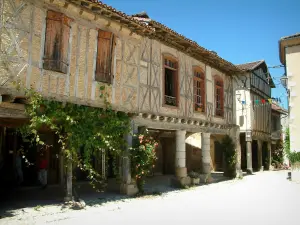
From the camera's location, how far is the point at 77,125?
7898 millimetres

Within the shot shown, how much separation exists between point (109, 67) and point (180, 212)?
4.96 metres

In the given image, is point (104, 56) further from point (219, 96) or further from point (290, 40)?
point (290, 40)

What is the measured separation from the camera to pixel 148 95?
1048cm

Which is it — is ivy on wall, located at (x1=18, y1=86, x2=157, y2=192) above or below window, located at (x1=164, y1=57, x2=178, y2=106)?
below

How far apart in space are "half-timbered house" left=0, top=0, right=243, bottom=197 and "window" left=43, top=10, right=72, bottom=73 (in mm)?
27

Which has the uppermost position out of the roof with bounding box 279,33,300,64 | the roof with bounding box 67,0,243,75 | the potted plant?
the roof with bounding box 279,33,300,64

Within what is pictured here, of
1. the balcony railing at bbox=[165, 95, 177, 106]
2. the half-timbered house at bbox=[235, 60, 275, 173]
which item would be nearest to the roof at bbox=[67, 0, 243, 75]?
→ the balcony railing at bbox=[165, 95, 177, 106]

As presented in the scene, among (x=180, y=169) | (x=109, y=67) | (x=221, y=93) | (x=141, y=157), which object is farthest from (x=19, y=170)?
(x=221, y=93)

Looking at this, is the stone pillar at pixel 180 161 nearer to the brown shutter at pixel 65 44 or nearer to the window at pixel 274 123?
the brown shutter at pixel 65 44

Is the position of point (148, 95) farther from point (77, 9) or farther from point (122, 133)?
point (77, 9)

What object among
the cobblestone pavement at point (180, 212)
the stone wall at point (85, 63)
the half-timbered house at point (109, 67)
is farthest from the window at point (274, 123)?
the cobblestone pavement at point (180, 212)

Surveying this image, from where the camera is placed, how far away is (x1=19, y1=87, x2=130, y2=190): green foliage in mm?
7188

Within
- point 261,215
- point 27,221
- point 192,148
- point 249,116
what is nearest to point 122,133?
point 27,221

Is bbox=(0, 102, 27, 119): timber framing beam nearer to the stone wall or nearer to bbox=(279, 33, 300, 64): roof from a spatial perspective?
the stone wall
